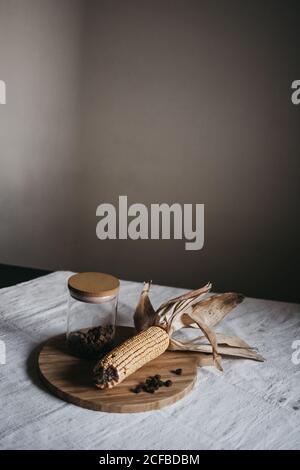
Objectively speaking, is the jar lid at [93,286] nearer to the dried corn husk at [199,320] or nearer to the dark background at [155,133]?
the dried corn husk at [199,320]

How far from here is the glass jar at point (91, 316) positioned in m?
1.16

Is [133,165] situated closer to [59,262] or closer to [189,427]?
[59,262]

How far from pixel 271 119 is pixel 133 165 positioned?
789mm

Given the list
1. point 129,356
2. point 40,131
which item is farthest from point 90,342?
point 40,131

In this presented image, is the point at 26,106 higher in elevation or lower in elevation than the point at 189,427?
higher

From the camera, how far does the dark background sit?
7.98ft

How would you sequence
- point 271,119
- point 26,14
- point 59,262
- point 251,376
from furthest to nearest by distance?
point 59,262 < point 26,14 < point 271,119 < point 251,376

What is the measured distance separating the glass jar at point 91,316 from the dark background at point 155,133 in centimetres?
140

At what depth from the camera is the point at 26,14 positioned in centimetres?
259

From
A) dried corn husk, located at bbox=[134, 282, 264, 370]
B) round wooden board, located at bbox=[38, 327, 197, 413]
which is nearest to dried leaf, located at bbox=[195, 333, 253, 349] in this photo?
dried corn husk, located at bbox=[134, 282, 264, 370]

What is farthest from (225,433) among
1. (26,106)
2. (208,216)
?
(26,106)

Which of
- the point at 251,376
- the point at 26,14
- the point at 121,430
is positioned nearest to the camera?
the point at 121,430

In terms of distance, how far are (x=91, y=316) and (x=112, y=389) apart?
0.35 metres

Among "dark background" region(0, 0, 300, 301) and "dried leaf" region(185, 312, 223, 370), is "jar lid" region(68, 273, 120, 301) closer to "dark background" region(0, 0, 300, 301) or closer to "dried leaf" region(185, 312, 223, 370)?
"dried leaf" region(185, 312, 223, 370)
